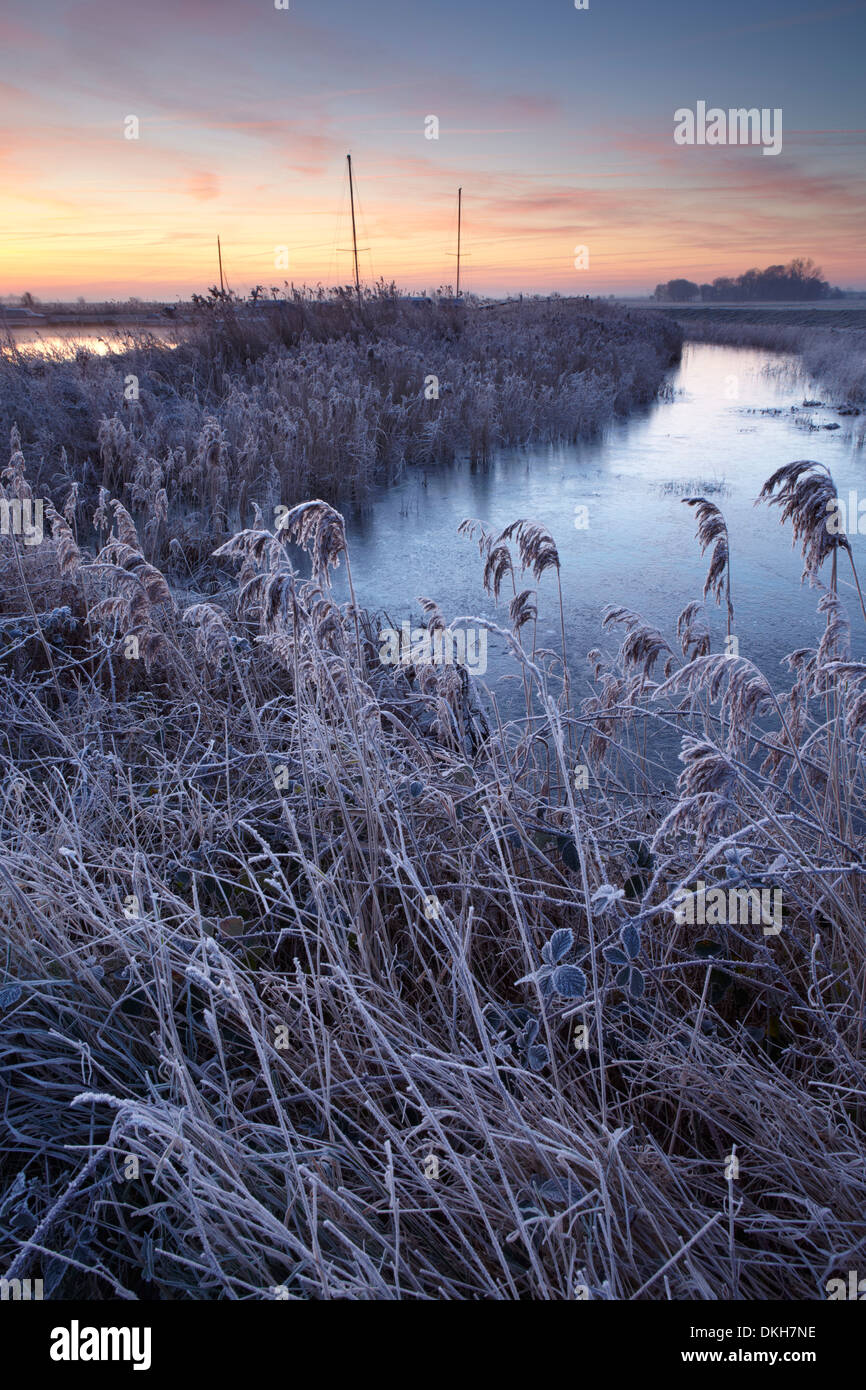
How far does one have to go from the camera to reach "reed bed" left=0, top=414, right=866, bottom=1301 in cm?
140

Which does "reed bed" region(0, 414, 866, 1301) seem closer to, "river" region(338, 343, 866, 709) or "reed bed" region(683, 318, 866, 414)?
"river" region(338, 343, 866, 709)

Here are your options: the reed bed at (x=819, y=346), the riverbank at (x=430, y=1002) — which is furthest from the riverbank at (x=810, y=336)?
the riverbank at (x=430, y=1002)

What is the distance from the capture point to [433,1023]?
6.68ft

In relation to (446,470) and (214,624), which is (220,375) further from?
(214,624)

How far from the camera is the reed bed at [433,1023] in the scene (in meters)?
1.40

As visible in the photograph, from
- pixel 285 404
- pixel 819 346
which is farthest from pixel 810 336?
pixel 285 404

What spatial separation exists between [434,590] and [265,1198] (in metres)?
4.45

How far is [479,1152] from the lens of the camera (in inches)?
61.2

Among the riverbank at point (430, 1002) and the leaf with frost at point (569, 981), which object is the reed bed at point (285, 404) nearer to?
the riverbank at point (430, 1002)

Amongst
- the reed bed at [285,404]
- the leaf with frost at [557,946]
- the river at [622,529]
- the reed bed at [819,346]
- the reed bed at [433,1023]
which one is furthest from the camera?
the reed bed at [819,346]

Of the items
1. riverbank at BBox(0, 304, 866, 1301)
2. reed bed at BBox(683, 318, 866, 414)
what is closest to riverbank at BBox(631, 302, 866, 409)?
reed bed at BBox(683, 318, 866, 414)
